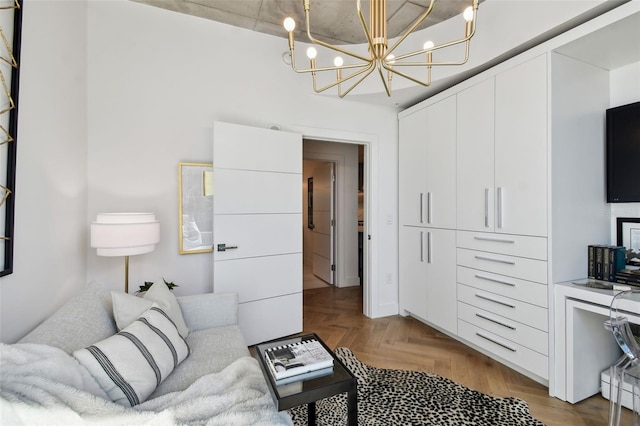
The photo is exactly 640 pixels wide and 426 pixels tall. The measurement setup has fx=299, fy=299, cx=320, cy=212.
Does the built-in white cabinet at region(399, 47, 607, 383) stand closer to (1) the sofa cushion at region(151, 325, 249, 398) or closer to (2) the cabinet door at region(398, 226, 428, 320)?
(2) the cabinet door at region(398, 226, 428, 320)

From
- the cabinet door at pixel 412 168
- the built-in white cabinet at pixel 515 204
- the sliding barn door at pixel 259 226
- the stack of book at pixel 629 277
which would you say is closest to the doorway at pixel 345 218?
the cabinet door at pixel 412 168

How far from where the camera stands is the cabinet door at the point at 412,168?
3.20 metres

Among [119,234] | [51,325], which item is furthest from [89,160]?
[51,325]

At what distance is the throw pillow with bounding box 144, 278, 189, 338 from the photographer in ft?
5.99

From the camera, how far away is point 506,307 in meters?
2.35

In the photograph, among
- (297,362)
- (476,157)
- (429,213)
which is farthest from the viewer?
(429,213)

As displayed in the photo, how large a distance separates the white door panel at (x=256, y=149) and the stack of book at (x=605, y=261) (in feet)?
8.06

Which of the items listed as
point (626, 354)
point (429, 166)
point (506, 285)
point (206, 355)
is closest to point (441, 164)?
point (429, 166)

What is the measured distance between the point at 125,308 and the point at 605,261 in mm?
3042

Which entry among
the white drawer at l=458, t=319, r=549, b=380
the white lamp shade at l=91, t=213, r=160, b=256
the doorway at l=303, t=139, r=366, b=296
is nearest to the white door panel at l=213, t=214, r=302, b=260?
the white lamp shade at l=91, t=213, r=160, b=256

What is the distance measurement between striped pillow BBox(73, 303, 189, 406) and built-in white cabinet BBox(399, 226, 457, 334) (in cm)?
234

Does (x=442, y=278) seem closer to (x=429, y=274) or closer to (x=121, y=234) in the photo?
(x=429, y=274)

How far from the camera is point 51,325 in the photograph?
1.31 meters

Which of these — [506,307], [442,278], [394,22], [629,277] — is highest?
[394,22]
